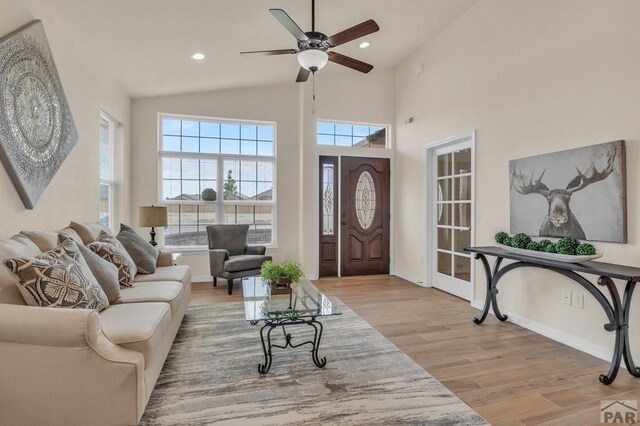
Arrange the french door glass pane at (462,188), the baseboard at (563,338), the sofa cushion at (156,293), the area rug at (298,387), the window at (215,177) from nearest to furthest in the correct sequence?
the area rug at (298,387), the sofa cushion at (156,293), the baseboard at (563,338), the french door glass pane at (462,188), the window at (215,177)

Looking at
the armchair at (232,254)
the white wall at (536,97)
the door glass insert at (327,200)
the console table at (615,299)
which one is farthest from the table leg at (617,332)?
the door glass insert at (327,200)

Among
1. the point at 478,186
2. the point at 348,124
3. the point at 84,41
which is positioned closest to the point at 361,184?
the point at 348,124

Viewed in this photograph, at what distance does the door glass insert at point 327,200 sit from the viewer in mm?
5934

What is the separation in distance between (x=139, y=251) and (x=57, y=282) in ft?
5.30

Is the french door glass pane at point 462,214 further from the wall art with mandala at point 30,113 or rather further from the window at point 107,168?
the window at point 107,168

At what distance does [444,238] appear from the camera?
5062 mm

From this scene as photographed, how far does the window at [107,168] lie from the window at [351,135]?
301cm

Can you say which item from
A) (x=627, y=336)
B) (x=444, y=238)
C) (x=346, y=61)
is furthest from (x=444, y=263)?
(x=346, y=61)

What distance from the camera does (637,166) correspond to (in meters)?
2.59

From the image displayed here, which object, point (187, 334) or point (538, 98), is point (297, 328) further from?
point (538, 98)

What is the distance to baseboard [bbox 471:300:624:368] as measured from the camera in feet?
9.20

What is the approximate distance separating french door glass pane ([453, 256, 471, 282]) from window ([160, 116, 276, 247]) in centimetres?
286

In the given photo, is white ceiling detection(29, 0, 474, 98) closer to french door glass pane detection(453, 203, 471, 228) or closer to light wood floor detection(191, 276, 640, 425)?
french door glass pane detection(453, 203, 471, 228)

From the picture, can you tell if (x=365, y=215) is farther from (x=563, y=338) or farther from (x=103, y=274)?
(x=103, y=274)
